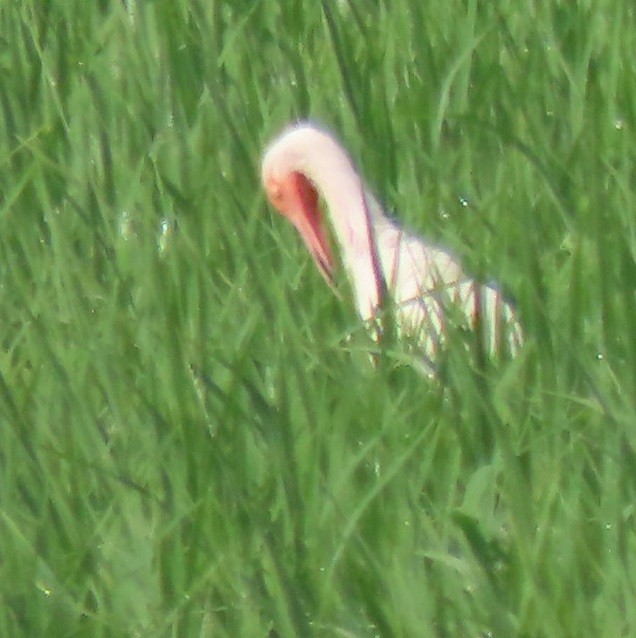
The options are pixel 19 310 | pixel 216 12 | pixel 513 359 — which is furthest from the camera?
pixel 216 12

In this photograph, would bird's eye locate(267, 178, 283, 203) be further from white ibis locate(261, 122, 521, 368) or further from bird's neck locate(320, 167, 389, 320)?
bird's neck locate(320, 167, 389, 320)

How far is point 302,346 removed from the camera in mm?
2477

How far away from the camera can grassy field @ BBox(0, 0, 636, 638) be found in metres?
2.09

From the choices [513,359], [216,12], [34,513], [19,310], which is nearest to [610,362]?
[513,359]

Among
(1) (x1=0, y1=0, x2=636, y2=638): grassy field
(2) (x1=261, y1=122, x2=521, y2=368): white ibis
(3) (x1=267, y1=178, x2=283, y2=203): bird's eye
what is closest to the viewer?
(1) (x1=0, y1=0, x2=636, y2=638): grassy field

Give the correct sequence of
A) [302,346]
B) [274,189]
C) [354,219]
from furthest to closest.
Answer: [354,219] → [274,189] → [302,346]

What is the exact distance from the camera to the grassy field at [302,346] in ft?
6.86

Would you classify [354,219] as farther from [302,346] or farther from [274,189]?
[302,346]

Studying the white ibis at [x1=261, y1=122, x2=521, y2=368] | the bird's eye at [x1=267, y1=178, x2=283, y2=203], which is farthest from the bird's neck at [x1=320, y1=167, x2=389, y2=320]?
the bird's eye at [x1=267, y1=178, x2=283, y2=203]

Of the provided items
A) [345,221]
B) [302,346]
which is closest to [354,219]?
[345,221]

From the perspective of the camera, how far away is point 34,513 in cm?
236

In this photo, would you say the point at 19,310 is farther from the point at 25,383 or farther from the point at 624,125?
the point at 624,125

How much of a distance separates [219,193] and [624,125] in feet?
1.73

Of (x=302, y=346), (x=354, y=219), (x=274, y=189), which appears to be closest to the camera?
(x=302, y=346)
